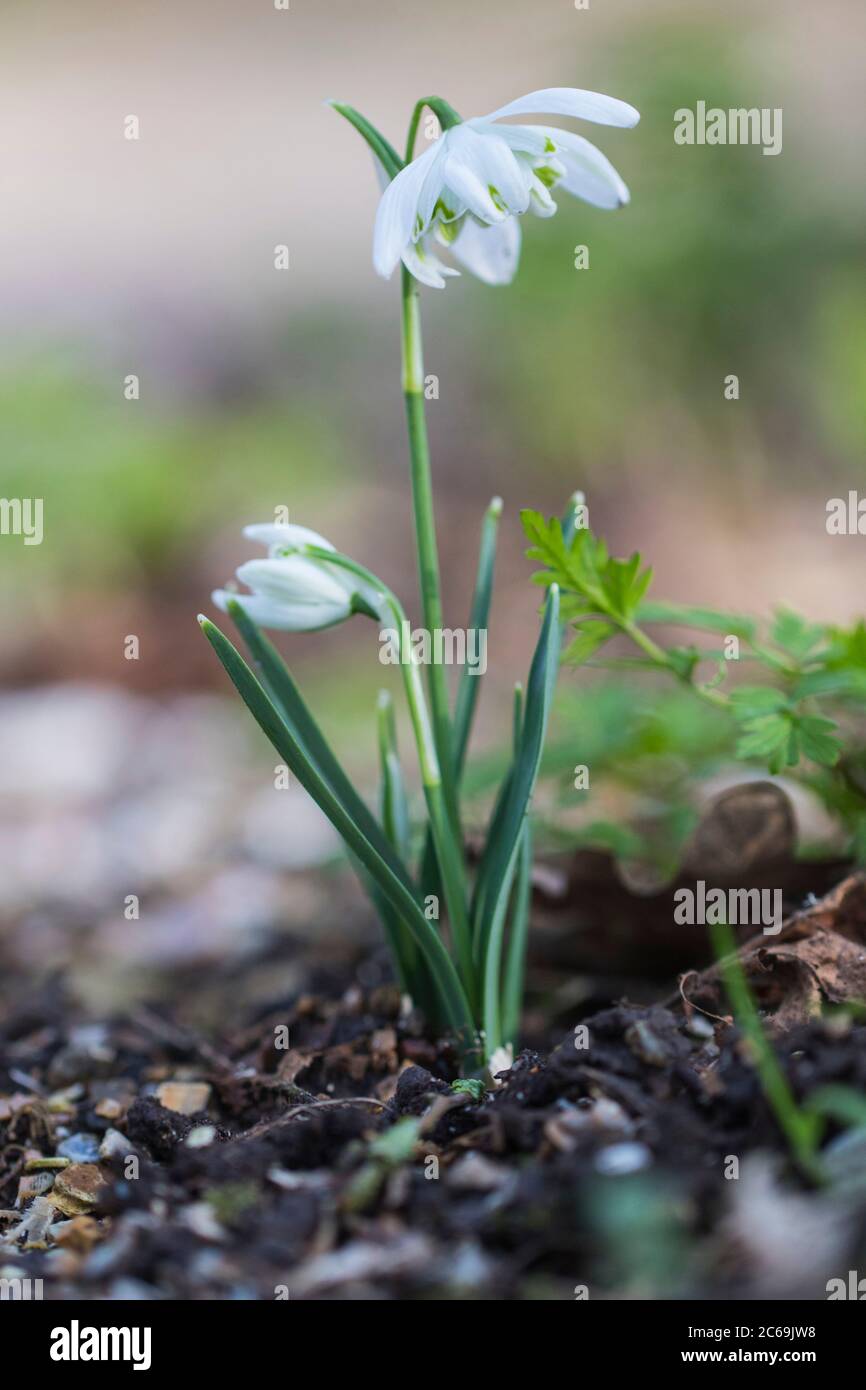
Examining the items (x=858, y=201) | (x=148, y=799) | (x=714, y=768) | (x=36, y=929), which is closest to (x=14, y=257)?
(x=858, y=201)

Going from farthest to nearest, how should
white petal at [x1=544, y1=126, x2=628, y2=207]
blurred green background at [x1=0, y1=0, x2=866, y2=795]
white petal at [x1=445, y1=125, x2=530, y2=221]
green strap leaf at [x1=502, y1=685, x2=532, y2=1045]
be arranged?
blurred green background at [x1=0, y1=0, x2=866, y2=795] → green strap leaf at [x1=502, y1=685, x2=532, y2=1045] → white petal at [x1=544, y1=126, x2=628, y2=207] → white petal at [x1=445, y1=125, x2=530, y2=221]

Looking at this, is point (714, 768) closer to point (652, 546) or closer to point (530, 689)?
point (530, 689)

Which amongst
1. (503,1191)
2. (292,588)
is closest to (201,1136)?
(503,1191)

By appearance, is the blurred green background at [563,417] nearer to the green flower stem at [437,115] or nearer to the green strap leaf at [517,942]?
the green strap leaf at [517,942]

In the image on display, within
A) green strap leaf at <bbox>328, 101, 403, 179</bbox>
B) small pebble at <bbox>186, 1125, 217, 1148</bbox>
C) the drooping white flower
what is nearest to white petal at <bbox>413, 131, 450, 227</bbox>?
the drooping white flower

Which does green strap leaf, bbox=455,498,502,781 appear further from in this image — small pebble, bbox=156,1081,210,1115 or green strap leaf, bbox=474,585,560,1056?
small pebble, bbox=156,1081,210,1115

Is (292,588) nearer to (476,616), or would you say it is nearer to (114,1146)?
(476,616)
